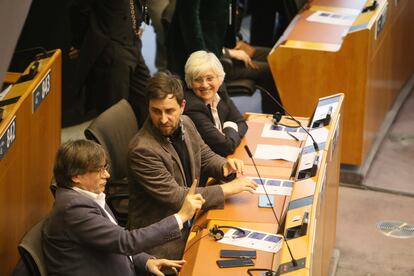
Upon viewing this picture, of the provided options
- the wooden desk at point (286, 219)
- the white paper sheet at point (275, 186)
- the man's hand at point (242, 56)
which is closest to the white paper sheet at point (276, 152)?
the wooden desk at point (286, 219)

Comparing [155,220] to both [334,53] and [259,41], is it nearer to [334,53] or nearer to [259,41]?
[334,53]

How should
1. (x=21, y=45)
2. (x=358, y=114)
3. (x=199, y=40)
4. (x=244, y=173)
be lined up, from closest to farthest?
1. (x=244, y=173)
2. (x=199, y=40)
3. (x=358, y=114)
4. (x=21, y=45)

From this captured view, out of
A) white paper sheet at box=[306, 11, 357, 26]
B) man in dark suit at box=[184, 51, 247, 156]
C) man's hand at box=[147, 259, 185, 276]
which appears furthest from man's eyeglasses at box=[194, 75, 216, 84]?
white paper sheet at box=[306, 11, 357, 26]

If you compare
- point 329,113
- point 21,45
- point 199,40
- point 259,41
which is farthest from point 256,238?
point 259,41

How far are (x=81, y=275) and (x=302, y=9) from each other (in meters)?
4.43

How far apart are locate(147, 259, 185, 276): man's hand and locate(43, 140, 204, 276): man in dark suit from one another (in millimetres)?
206

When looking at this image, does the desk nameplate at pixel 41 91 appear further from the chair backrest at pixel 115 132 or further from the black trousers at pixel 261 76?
the black trousers at pixel 261 76

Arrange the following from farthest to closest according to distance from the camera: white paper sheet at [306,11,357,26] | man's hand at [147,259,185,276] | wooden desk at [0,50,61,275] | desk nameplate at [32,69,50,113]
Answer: white paper sheet at [306,11,357,26] → desk nameplate at [32,69,50,113] → wooden desk at [0,50,61,275] → man's hand at [147,259,185,276]

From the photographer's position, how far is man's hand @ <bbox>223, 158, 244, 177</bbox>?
14.5ft

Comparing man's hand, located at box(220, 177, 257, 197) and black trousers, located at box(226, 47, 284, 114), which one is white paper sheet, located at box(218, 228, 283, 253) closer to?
man's hand, located at box(220, 177, 257, 197)

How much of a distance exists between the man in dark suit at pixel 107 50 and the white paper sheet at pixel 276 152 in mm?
1366

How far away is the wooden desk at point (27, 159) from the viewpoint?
4551 mm

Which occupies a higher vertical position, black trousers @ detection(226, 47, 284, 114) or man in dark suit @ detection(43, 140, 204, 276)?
man in dark suit @ detection(43, 140, 204, 276)

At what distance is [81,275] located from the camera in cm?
346
